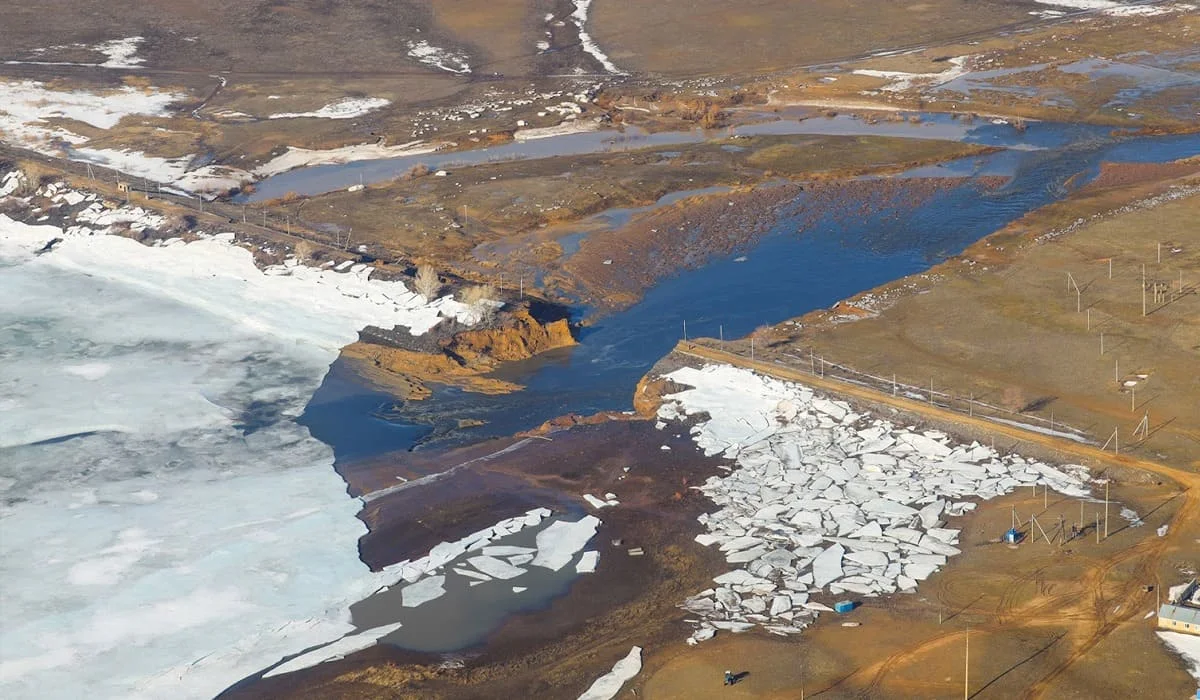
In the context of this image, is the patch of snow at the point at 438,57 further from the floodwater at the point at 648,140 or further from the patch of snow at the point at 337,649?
the patch of snow at the point at 337,649

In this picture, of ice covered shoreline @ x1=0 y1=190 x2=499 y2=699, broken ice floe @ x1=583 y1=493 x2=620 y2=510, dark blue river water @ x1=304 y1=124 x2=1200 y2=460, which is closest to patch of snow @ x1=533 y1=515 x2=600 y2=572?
broken ice floe @ x1=583 y1=493 x2=620 y2=510

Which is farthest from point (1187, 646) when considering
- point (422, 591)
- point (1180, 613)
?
point (422, 591)

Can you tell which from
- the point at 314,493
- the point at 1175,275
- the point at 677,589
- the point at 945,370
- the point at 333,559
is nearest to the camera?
the point at 677,589

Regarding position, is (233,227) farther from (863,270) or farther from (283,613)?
(283,613)

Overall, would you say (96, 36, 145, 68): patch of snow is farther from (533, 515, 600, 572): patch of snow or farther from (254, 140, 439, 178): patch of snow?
(533, 515, 600, 572): patch of snow

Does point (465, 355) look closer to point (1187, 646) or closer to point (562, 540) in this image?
point (562, 540)

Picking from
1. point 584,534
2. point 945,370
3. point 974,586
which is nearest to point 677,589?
point 584,534

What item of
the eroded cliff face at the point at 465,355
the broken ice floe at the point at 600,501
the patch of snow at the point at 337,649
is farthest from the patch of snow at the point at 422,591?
the eroded cliff face at the point at 465,355
